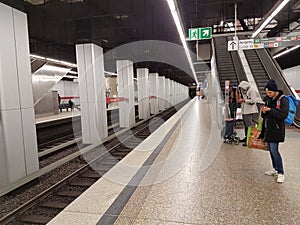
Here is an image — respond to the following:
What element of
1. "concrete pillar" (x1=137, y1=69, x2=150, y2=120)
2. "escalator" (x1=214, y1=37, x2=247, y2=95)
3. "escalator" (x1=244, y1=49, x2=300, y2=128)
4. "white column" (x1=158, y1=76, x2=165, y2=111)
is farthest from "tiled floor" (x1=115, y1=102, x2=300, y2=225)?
"white column" (x1=158, y1=76, x2=165, y2=111)

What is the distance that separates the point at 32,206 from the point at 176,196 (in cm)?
250

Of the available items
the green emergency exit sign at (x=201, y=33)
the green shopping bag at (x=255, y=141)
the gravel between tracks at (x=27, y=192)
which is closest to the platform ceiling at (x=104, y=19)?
the green emergency exit sign at (x=201, y=33)

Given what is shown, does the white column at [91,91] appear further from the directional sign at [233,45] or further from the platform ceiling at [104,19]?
the directional sign at [233,45]

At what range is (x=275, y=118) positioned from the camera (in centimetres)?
315

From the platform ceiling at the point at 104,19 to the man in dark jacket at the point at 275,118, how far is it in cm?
451

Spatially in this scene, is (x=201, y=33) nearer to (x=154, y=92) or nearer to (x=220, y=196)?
(x=220, y=196)

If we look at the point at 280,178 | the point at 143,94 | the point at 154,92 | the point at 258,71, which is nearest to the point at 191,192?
the point at 280,178

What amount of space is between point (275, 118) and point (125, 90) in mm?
9136

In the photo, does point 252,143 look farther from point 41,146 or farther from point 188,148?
point 41,146

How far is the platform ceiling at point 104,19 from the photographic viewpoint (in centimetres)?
683

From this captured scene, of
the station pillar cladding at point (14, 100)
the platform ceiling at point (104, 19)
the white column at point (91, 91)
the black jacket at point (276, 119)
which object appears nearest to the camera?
the black jacket at point (276, 119)

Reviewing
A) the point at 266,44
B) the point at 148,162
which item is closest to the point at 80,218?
the point at 148,162

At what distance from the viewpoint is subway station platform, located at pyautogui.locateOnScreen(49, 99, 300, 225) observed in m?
2.36

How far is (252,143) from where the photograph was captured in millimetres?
3893
